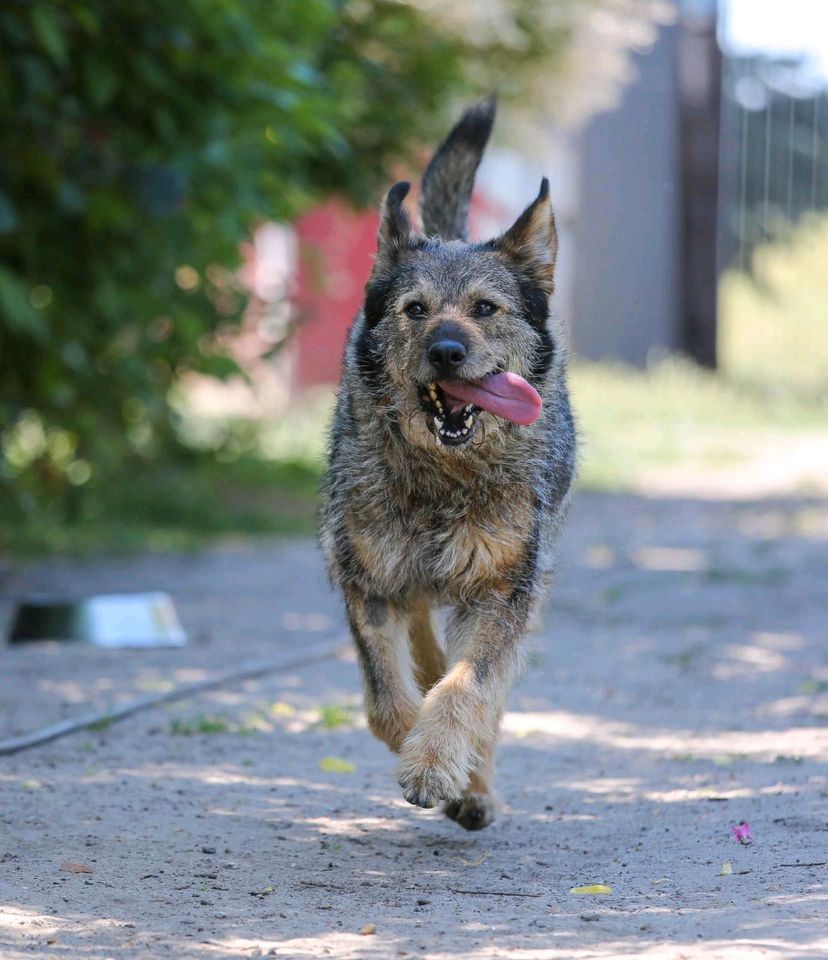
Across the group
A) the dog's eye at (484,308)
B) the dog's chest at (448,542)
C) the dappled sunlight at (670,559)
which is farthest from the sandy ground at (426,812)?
the dog's eye at (484,308)

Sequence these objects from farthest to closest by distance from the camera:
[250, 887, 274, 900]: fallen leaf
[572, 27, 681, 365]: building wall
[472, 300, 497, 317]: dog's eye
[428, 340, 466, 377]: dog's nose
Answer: [572, 27, 681, 365]: building wall
[472, 300, 497, 317]: dog's eye
[428, 340, 466, 377]: dog's nose
[250, 887, 274, 900]: fallen leaf

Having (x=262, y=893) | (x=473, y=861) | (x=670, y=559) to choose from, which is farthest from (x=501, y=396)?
(x=670, y=559)

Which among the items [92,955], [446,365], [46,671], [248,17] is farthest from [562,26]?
[92,955]

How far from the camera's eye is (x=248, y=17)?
7.40 metres

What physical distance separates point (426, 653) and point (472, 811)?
26.6 inches

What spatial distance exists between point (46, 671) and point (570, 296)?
1516 cm

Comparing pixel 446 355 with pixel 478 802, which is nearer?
pixel 446 355

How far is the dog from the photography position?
175 inches

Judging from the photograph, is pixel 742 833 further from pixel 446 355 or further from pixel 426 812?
pixel 446 355

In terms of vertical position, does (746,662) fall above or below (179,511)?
below

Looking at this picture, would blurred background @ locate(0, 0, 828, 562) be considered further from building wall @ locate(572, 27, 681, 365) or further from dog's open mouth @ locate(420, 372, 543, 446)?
dog's open mouth @ locate(420, 372, 543, 446)

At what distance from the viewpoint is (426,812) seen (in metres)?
4.90

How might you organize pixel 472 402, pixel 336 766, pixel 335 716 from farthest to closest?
pixel 335 716 → pixel 336 766 → pixel 472 402

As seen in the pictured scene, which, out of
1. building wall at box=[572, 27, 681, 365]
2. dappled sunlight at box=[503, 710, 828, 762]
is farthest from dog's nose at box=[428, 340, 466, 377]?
building wall at box=[572, 27, 681, 365]
